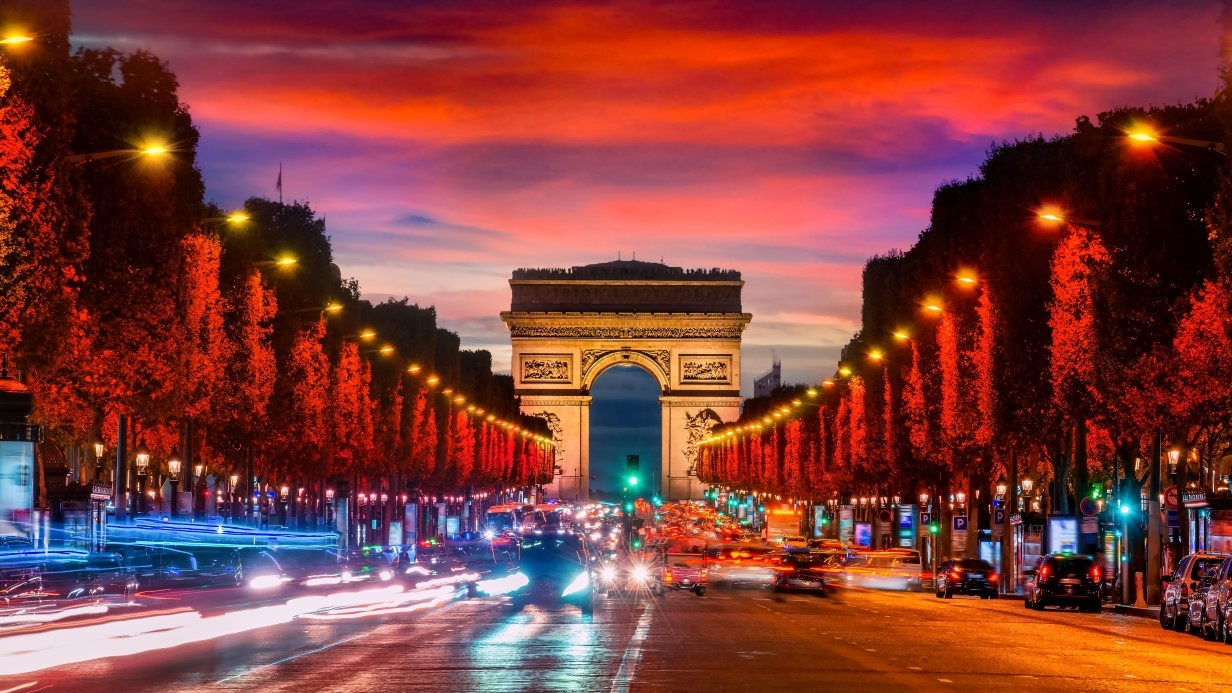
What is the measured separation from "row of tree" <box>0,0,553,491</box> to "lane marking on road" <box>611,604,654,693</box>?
1383cm

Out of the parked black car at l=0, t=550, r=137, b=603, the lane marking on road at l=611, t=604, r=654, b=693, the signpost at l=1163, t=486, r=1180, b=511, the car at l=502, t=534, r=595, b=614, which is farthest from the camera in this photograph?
the signpost at l=1163, t=486, r=1180, b=511

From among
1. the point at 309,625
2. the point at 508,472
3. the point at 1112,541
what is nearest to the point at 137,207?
the point at 309,625

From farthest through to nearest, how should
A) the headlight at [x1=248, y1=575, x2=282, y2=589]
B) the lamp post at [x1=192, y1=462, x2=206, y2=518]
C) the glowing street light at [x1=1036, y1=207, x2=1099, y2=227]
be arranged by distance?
the lamp post at [x1=192, y1=462, x2=206, y2=518] < the headlight at [x1=248, y1=575, x2=282, y2=589] < the glowing street light at [x1=1036, y1=207, x2=1099, y2=227]

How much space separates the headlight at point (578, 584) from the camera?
134ft

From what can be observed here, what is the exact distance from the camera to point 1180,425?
47344mm

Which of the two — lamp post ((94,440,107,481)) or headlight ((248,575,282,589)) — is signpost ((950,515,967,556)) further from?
headlight ((248,575,282,589))

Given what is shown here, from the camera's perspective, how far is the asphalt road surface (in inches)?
858

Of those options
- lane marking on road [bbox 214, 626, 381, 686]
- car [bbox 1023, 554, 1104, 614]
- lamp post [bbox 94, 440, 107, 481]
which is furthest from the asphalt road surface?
lamp post [bbox 94, 440, 107, 481]

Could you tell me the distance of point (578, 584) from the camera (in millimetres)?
41625

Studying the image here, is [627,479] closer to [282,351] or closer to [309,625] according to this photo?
[282,351]

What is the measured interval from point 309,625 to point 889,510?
58.3m

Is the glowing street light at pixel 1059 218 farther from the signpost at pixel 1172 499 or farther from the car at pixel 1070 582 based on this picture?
the car at pixel 1070 582

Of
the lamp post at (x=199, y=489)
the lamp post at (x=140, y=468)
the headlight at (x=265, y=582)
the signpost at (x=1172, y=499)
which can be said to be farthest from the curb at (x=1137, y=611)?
the lamp post at (x=199, y=489)

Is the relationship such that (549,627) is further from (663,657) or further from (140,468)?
(140,468)
